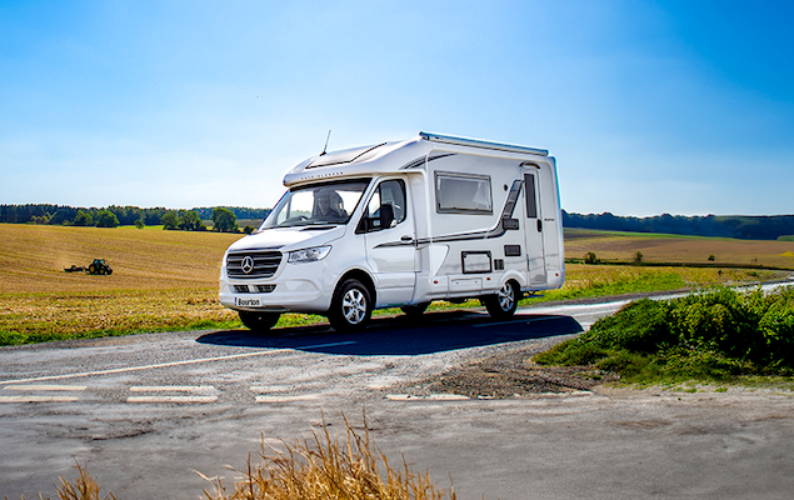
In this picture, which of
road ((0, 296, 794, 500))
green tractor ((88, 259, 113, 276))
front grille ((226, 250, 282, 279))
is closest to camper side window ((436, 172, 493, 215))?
front grille ((226, 250, 282, 279))

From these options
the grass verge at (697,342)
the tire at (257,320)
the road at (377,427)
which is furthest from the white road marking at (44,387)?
the tire at (257,320)

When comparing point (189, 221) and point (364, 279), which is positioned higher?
point (189, 221)

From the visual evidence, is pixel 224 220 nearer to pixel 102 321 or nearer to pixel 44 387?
pixel 102 321

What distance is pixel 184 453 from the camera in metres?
4.13

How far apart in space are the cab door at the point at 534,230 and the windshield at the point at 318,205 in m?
4.12

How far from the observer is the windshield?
445 inches

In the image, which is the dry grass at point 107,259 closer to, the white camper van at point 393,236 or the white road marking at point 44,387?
the white camper van at point 393,236

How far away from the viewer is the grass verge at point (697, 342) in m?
6.28

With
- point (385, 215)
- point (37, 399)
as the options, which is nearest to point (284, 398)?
point (37, 399)

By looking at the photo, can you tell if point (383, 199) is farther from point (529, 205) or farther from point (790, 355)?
point (790, 355)

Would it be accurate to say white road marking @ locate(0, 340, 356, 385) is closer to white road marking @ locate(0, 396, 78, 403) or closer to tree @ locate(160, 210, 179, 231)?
white road marking @ locate(0, 396, 78, 403)

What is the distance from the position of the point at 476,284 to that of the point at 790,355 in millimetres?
6947

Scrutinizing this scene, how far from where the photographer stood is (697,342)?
22.6 ft

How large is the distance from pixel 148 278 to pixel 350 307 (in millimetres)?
32622
